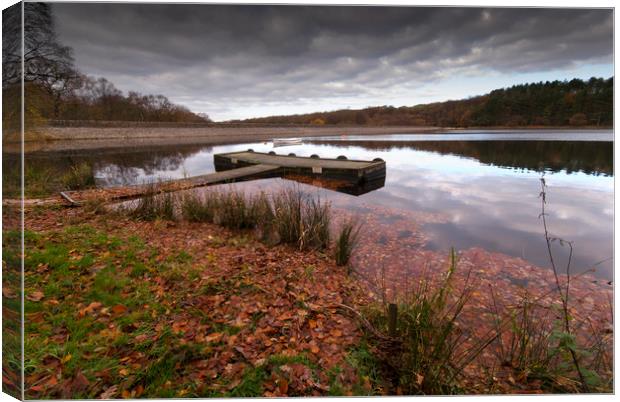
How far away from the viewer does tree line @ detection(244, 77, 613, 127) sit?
341 inches

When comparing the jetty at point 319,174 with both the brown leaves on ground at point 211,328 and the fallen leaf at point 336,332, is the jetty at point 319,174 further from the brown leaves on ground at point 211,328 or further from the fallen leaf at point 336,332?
the fallen leaf at point 336,332

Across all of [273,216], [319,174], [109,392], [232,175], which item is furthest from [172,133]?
[109,392]

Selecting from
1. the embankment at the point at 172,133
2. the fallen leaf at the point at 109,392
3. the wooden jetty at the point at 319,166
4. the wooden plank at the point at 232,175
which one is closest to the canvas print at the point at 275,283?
the fallen leaf at the point at 109,392

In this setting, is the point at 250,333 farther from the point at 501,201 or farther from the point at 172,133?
the point at 172,133

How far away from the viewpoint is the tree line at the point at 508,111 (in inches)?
341

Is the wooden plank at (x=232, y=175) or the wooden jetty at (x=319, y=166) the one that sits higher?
the wooden jetty at (x=319, y=166)

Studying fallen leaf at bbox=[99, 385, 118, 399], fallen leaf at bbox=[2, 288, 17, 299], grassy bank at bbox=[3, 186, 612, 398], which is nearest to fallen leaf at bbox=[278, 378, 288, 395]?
grassy bank at bbox=[3, 186, 612, 398]

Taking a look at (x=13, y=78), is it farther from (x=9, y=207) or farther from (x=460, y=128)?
(x=460, y=128)

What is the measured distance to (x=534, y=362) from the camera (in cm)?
237

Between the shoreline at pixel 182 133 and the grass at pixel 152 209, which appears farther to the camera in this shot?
the shoreline at pixel 182 133

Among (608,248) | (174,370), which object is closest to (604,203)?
(608,248)

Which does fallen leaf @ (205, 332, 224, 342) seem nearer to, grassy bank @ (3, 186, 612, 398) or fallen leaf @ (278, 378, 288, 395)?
grassy bank @ (3, 186, 612, 398)

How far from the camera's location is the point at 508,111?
46.4 meters

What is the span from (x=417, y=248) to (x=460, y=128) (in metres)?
75.5
